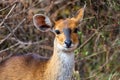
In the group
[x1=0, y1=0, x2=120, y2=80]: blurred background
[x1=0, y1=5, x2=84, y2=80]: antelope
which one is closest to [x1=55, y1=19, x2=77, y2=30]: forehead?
[x1=0, y1=5, x2=84, y2=80]: antelope

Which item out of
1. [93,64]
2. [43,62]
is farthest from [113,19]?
[43,62]

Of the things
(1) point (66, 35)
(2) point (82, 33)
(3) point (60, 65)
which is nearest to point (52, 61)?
(3) point (60, 65)

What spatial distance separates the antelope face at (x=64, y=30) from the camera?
6.28 m

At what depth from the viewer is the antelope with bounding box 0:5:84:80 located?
6375mm

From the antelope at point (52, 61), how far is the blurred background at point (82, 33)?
1.85 m

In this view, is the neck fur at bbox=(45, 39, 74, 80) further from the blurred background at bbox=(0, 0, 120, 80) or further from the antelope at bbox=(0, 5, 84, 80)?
the blurred background at bbox=(0, 0, 120, 80)

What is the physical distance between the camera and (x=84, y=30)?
956cm

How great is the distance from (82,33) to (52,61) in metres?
2.93

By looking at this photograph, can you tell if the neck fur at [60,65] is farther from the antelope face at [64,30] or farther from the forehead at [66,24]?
the forehead at [66,24]

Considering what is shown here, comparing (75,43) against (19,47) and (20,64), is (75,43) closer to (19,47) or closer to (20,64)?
(20,64)

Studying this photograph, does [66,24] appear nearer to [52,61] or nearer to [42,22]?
[42,22]

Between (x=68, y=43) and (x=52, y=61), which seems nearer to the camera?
(x=68, y=43)

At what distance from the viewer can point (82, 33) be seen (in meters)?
9.44

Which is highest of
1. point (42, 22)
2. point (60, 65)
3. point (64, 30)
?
point (42, 22)
